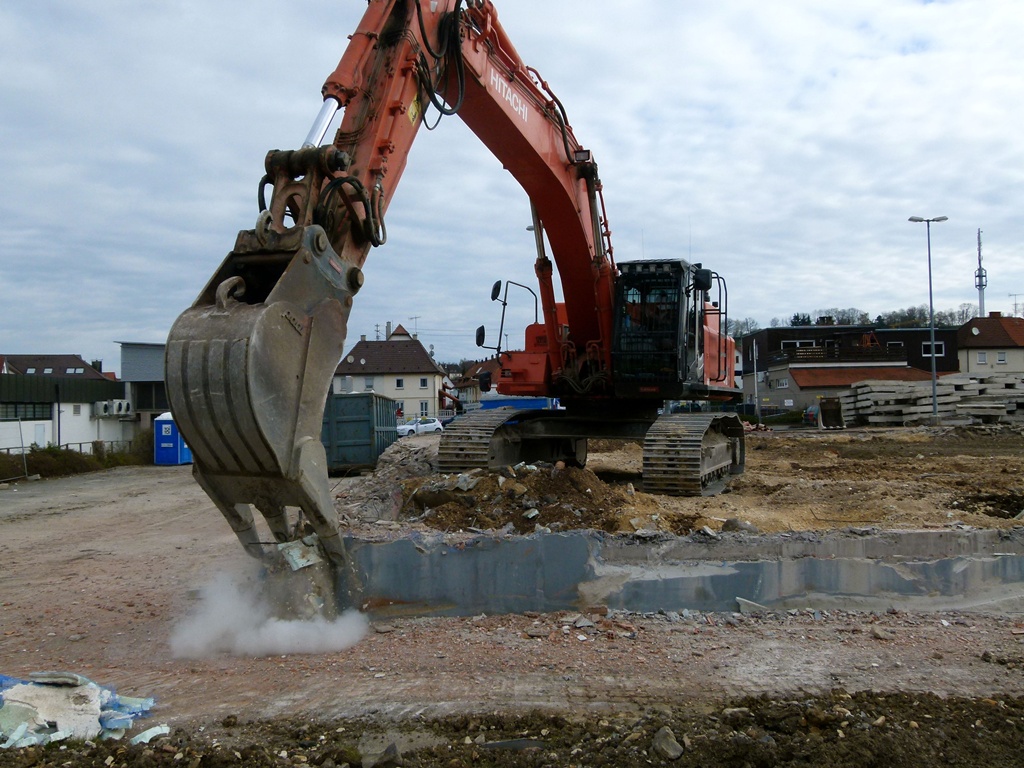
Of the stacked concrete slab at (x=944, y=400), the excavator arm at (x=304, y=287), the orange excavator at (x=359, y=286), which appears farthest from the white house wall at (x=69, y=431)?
the stacked concrete slab at (x=944, y=400)

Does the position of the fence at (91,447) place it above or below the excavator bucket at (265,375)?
below

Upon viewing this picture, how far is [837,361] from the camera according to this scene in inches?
1962

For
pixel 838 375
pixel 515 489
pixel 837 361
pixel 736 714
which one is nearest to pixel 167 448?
pixel 515 489

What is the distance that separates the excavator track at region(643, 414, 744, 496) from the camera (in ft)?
29.8

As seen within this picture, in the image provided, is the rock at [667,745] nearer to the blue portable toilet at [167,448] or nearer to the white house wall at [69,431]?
the white house wall at [69,431]

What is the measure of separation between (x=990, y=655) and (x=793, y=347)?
57018mm

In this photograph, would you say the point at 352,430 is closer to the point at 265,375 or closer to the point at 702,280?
the point at 702,280

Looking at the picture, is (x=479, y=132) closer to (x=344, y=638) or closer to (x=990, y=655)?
(x=344, y=638)

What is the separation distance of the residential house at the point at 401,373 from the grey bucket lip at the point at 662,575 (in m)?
54.3

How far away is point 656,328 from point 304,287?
5997mm

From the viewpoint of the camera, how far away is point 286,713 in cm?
369

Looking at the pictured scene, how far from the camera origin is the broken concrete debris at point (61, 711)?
342 cm

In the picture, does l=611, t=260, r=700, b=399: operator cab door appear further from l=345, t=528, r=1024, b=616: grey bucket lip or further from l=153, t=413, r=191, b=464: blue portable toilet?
l=153, t=413, r=191, b=464: blue portable toilet

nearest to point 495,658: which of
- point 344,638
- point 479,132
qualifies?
point 344,638
